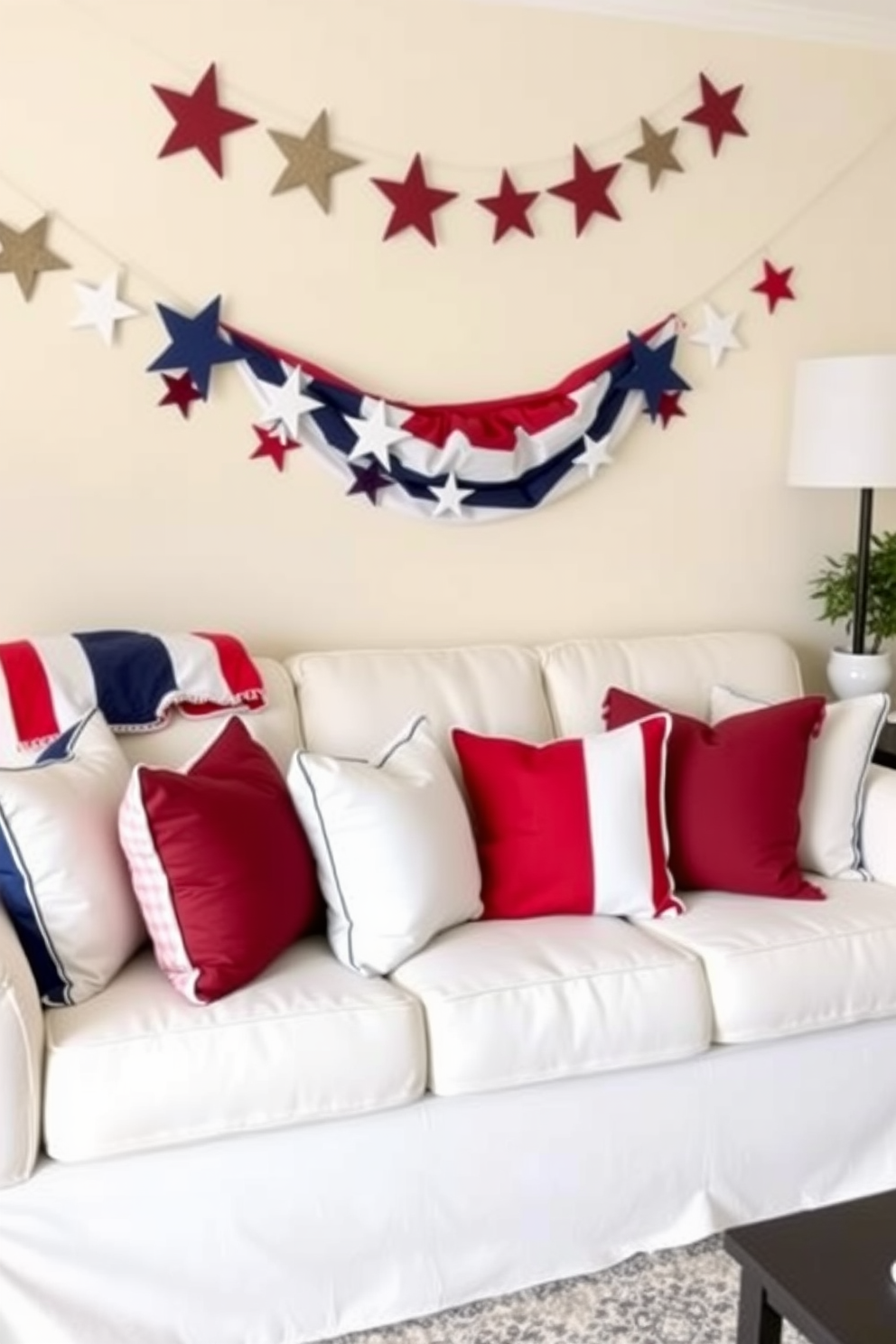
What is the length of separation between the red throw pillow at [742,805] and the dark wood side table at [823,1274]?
88 centimetres

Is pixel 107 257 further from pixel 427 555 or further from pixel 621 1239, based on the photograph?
pixel 621 1239

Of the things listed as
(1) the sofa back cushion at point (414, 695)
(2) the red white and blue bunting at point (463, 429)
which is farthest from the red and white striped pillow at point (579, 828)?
(2) the red white and blue bunting at point (463, 429)

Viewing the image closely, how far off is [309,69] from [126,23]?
0.37 meters

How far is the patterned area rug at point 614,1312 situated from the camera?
1.90 metres

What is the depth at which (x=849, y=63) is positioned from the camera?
3061 mm

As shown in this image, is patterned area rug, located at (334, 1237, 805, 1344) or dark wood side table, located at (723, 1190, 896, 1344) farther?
patterned area rug, located at (334, 1237, 805, 1344)

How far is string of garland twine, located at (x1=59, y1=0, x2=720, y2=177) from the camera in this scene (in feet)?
8.12

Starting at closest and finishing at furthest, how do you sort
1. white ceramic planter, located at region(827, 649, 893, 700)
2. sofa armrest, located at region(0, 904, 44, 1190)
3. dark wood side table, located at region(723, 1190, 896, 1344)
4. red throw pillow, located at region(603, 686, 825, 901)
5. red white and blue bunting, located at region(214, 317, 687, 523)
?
1. dark wood side table, located at region(723, 1190, 896, 1344)
2. sofa armrest, located at region(0, 904, 44, 1190)
3. red throw pillow, located at region(603, 686, 825, 901)
4. red white and blue bunting, located at region(214, 317, 687, 523)
5. white ceramic planter, located at region(827, 649, 893, 700)

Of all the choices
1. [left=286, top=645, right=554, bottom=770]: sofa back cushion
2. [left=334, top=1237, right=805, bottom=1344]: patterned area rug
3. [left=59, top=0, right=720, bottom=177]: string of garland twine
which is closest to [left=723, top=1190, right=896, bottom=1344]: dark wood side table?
[left=334, top=1237, right=805, bottom=1344]: patterned area rug

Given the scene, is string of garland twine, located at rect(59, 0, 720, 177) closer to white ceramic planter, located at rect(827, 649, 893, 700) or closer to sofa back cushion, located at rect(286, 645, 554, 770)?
sofa back cushion, located at rect(286, 645, 554, 770)

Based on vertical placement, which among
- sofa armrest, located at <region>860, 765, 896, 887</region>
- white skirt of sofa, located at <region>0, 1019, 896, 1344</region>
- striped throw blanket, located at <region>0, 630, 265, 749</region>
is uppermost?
striped throw blanket, located at <region>0, 630, 265, 749</region>

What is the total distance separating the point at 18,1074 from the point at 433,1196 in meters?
0.67

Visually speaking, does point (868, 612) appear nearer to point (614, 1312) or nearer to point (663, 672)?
point (663, 672)

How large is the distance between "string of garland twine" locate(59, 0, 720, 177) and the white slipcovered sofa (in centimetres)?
126
